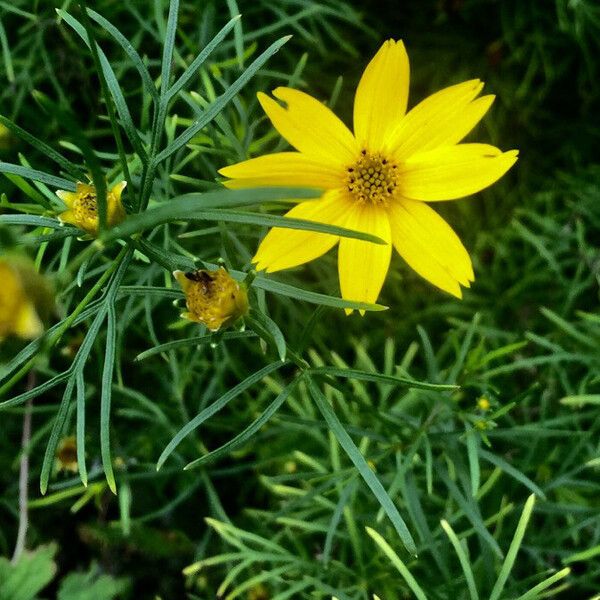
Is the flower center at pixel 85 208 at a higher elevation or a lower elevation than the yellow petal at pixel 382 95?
lower

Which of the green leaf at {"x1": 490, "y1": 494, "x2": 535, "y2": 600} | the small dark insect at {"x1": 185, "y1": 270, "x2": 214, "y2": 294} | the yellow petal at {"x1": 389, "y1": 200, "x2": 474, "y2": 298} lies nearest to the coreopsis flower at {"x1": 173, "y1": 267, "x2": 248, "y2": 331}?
the small dark insect at {"x1": 185, "y1": 270, "x2": 214, "y2": 294}

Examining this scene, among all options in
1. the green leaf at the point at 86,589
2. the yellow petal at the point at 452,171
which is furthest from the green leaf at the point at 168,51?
the green leaf at the point at 86,589

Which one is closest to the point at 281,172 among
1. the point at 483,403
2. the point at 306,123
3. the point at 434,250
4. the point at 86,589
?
the point at 306,123

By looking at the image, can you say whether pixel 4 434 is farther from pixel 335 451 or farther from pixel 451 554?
pixel 451 554

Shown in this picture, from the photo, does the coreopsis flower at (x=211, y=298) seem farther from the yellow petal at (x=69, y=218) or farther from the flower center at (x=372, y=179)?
the flower center at (x=372, y=179)

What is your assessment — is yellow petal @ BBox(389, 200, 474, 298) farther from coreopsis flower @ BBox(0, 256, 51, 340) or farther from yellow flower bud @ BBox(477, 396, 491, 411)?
coreopsis flower @ BBox(0, 256, 51, 340)

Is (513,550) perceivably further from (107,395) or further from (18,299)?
(18,299)

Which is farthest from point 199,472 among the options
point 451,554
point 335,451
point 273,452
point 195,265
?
point 195,265
